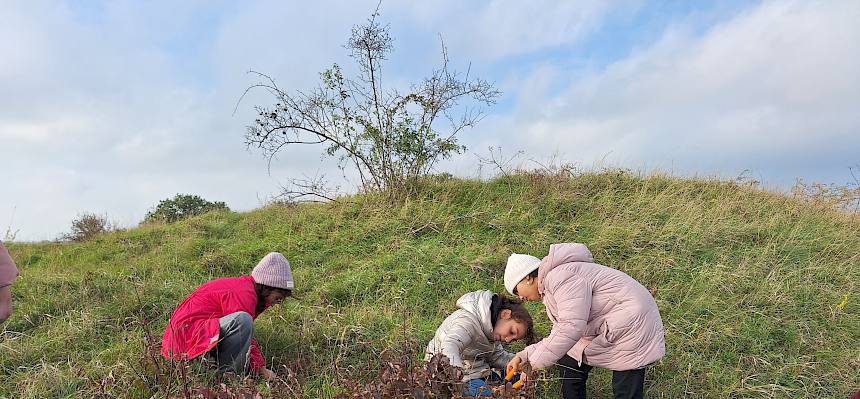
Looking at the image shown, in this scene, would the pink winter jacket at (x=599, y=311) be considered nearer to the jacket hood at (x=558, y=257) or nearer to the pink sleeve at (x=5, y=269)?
Result: the jacket hood at (x=558, y=257)

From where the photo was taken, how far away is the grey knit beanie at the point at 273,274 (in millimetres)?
3879

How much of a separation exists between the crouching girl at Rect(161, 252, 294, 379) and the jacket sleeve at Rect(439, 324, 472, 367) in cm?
116

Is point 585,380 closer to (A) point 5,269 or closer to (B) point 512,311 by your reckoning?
(B) point 512,311

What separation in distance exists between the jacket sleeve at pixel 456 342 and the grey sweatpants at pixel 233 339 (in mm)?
1244

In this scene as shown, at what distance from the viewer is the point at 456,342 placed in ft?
11.1

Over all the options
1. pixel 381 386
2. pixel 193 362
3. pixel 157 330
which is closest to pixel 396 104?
pixel 157 330

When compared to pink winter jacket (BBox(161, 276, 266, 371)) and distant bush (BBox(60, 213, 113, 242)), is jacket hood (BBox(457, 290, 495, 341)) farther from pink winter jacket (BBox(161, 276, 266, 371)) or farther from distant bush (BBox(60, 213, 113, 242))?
distant bush (BBox(60, 213, 113, 242))

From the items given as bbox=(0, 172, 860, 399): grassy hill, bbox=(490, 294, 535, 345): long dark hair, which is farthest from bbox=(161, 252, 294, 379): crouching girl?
bbox=(490, 294, 535, 345): long dark hair

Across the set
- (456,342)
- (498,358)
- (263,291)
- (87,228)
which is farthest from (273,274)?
(87,228)

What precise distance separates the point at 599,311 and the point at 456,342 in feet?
2.79

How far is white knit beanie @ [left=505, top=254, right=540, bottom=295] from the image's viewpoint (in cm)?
333

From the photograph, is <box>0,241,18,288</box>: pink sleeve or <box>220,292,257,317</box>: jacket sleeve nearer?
<box>0,241,18,288</box>: pink sleeve

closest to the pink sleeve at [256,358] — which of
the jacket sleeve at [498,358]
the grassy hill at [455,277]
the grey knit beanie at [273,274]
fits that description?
the grassy hill at [455,277]

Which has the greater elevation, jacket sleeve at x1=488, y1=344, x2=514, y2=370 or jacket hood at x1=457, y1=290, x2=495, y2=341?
jacket hood at x1=457, y1=290, x2=495, y2=341
